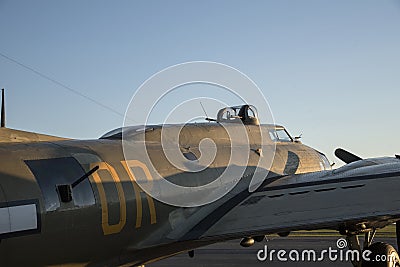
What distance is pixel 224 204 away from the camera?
432 inches

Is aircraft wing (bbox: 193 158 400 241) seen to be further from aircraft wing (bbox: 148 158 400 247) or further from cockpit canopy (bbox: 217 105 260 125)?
cockpit canopy (bbox: 217 105 260 125)

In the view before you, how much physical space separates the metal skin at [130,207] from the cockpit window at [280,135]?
2848 millimetres

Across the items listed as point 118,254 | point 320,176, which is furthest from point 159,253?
point 320,176

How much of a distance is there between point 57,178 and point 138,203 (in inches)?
64.4

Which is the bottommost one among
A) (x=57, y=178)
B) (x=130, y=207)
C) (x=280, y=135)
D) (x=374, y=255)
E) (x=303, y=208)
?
(x=374, y=255)

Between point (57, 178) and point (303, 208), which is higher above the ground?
point (57, 178)

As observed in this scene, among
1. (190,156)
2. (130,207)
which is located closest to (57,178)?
(130,207)

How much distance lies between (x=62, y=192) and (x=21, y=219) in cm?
77

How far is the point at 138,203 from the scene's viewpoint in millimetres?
9234

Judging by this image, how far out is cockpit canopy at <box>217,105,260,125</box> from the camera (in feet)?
48.1

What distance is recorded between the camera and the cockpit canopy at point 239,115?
14656mm

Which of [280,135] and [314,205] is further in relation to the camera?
[280,135]

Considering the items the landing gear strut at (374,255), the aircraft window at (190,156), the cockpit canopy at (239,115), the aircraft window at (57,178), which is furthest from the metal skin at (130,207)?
the cockpit canopy at (239,115)

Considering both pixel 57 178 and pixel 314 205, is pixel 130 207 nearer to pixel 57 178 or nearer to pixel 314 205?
pixel 57 178
